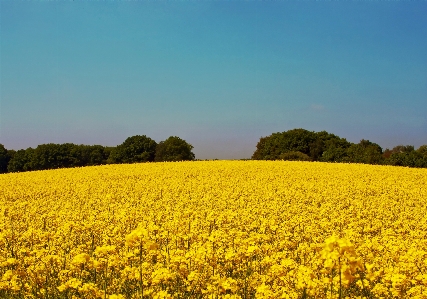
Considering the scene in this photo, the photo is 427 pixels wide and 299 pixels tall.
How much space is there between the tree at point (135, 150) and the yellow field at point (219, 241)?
113ft

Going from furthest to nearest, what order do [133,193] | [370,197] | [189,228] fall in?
[133,193] < [370,197] < [189,228]

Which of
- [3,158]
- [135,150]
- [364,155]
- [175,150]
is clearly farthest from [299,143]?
[3,158]

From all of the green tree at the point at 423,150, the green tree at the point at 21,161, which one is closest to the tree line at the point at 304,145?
the green tree at the point at 423,150

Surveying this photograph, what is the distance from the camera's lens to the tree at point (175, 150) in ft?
159

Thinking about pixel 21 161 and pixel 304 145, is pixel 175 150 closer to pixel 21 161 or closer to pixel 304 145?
pixel 304 145

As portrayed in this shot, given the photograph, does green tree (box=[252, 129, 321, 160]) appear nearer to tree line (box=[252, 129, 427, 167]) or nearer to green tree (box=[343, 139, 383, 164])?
tree line (box=[252, 129, 427, 167])

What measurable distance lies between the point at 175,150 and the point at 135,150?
9.61m

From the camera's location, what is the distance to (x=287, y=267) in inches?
217

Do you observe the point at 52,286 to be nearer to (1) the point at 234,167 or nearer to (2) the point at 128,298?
(2) the point at 128,298

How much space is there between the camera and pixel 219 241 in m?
6.37

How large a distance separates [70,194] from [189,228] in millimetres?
9950

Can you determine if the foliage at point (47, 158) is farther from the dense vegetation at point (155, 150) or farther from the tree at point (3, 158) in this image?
the tree at point (3, 158)

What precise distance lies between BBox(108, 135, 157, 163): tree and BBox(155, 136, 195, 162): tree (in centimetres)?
517

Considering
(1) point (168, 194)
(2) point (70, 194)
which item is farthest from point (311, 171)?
(2) point (70, 194)
